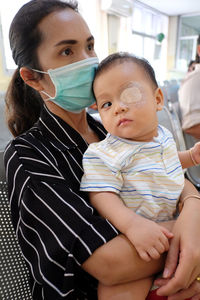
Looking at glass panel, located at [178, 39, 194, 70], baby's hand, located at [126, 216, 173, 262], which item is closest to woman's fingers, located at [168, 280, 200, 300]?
baby's hand, located at [126, 216, 173, 262]

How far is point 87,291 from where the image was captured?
0.77 meters

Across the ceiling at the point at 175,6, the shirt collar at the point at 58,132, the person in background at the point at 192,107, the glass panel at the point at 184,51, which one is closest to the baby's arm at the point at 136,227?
the shirt collar at the point at 58,132

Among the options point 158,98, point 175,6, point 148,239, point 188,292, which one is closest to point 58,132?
point 158,98

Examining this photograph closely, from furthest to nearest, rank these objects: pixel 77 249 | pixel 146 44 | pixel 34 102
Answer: pixel 146 44 < pixel 34 102 < pixel 77 249

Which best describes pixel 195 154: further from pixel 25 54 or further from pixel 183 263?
pixel 25 54

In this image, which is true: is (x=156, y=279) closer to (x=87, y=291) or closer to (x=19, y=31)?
(x=87, y=291)

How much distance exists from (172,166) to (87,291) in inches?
18.5

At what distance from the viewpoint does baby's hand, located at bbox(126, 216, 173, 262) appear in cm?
63

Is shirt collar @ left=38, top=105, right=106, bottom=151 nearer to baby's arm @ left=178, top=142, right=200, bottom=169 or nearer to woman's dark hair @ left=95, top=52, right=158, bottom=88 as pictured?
woman's dark hair @ left=95, top=52, right=158, bottom=88

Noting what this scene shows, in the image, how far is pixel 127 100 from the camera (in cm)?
79

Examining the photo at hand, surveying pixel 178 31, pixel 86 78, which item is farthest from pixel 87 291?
pixel 178 31

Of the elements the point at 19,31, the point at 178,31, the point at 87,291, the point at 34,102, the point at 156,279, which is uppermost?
the point at 178,31

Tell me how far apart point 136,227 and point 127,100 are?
0.38m

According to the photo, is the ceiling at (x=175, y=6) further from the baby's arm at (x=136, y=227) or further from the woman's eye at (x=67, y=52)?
the baby's arm at (x=136, y=227)
